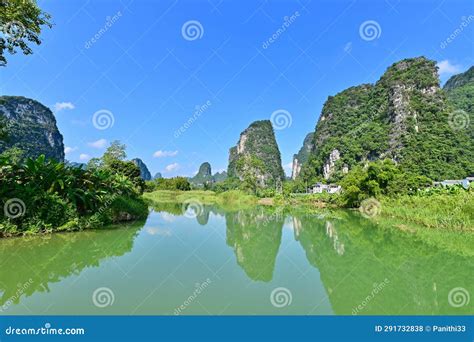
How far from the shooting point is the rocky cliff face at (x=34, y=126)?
185 feet

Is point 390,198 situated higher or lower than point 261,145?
lower

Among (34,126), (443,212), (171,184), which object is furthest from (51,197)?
(34,126)

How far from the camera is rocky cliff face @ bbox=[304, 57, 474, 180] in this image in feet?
129

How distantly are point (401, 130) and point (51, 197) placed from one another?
47495 millimetres

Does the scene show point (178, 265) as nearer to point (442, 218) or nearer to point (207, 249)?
point (207, 249)

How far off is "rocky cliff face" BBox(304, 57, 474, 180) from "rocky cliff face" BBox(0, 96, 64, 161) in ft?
156

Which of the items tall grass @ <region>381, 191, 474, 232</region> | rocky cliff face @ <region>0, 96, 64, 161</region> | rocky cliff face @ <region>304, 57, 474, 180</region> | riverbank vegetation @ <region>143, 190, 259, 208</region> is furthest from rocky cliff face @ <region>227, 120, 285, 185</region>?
tall grass @ <region>381, 191, 474, 232</region>

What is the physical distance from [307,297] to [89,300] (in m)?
2.53

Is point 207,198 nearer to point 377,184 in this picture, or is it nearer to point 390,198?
point 377,184

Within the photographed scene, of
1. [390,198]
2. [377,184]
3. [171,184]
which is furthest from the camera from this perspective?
[171,184]

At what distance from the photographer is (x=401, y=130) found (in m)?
46.6

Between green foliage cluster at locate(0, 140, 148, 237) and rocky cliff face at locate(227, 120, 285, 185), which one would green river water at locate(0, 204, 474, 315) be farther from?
rocky cliff face at locate(227, 120, 285, 185)

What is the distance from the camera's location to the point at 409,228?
34.7ft
